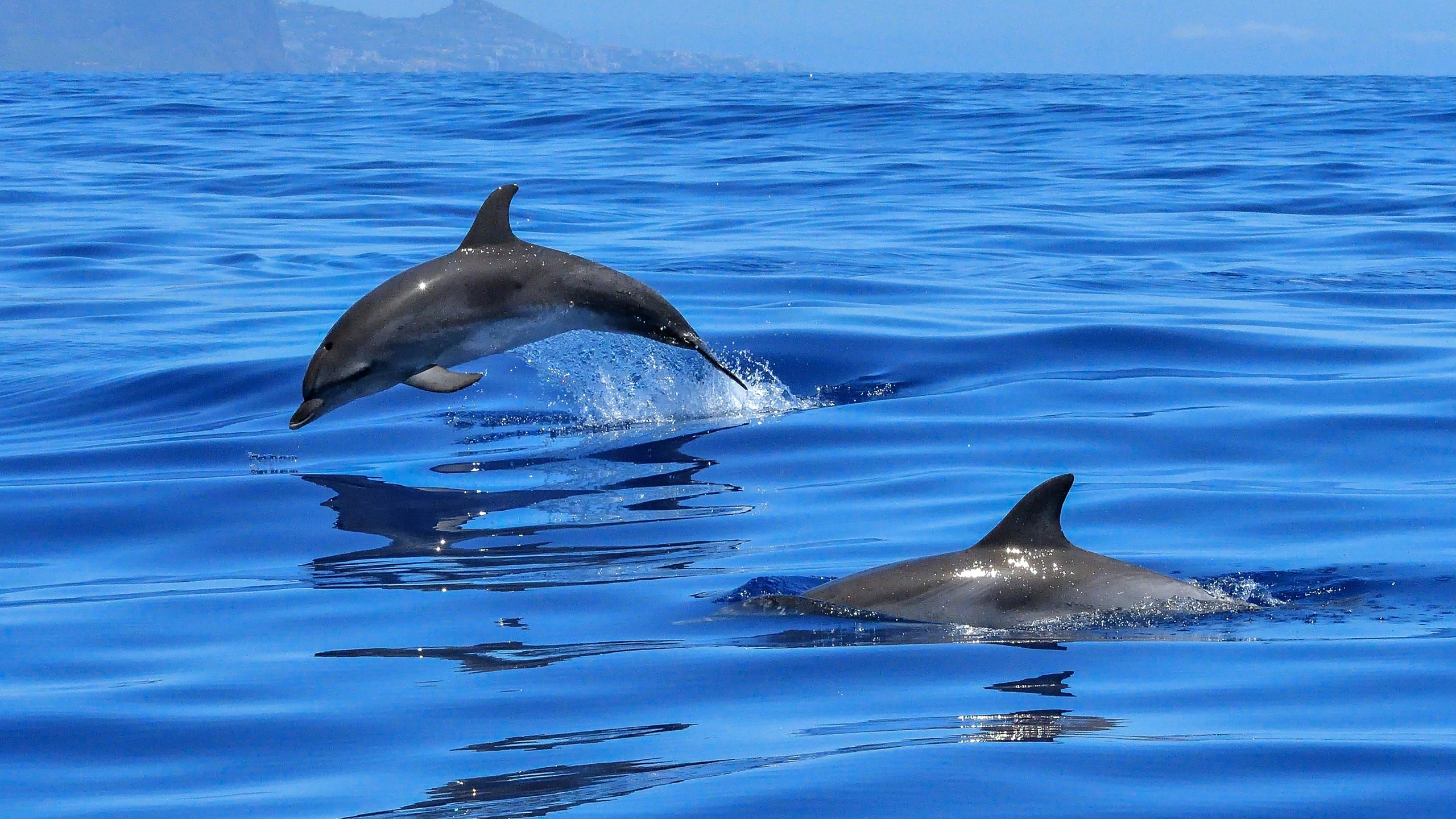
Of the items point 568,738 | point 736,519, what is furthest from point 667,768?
point 736,519

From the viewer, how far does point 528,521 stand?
26.7ft

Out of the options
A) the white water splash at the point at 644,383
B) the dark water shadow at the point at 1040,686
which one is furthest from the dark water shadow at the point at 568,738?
the white water splash at the point at 644,383

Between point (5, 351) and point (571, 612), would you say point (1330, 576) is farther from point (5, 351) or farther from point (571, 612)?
point (5, 351)

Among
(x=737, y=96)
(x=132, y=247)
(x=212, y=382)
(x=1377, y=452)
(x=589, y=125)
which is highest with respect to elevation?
(x=737, y=96)

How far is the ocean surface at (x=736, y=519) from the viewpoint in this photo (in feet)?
15.0

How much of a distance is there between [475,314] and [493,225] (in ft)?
1.64

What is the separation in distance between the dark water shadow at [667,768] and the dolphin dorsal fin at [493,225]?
14.4 feet

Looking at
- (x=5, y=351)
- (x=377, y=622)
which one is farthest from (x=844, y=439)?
(x=5, y=351)

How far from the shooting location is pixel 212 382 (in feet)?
39.3

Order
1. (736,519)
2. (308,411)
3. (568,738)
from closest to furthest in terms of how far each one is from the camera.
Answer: (568,738), (736,519), (308,411)

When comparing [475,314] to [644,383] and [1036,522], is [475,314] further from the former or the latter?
[1036,522]

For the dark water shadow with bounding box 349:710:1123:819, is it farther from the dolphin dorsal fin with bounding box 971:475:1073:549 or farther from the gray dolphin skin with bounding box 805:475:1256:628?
the dolphin dorsal fin with bounding box 971:475:1073:549

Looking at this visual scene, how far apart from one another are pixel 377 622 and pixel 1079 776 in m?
2.94

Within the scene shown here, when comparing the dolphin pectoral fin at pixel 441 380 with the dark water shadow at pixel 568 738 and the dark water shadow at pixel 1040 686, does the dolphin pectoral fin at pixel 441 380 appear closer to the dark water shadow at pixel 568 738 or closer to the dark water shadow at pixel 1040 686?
the dark water shadow at pixel 568 738
